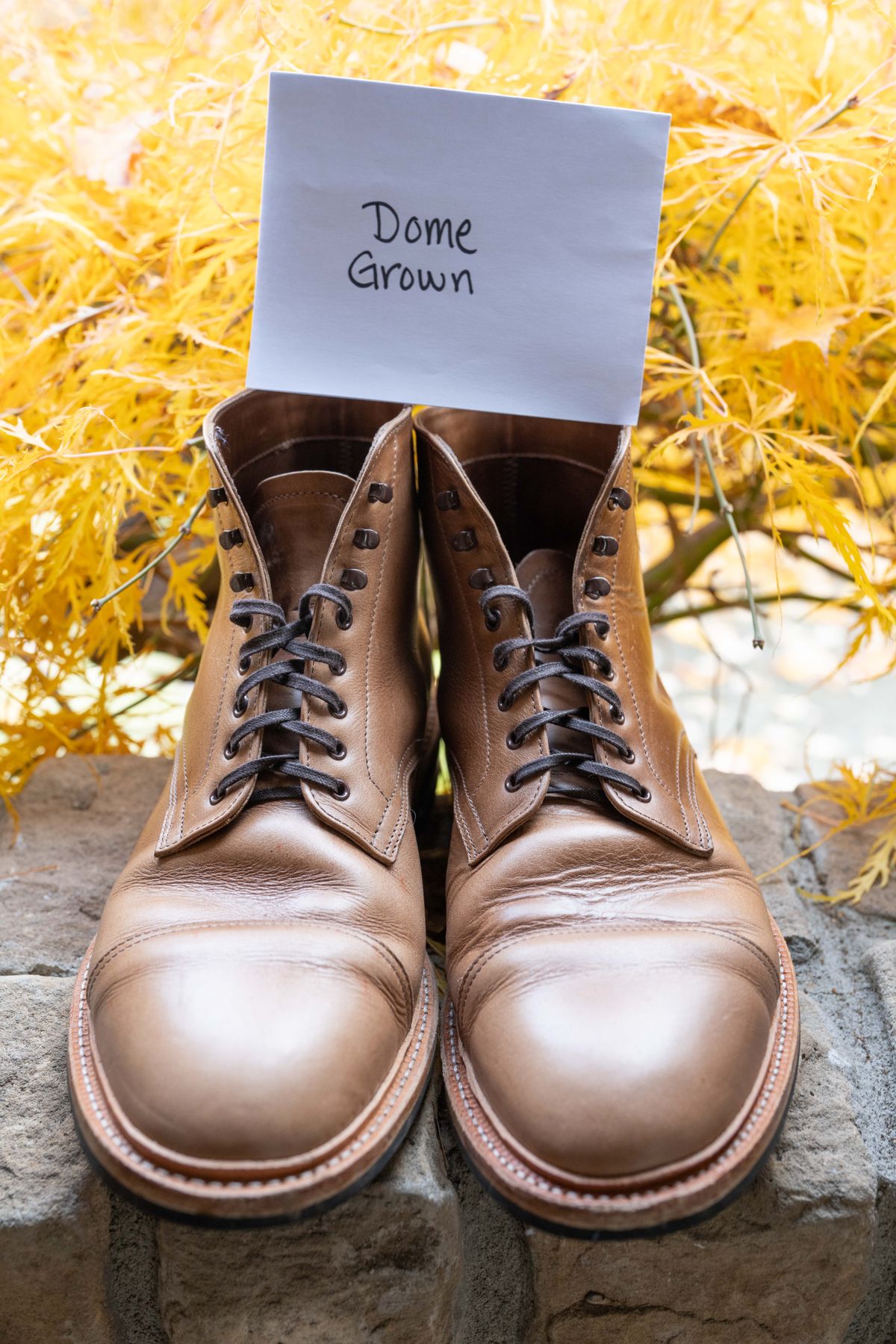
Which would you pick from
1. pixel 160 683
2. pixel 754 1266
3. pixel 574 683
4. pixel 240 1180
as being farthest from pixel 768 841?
pixel 160 683

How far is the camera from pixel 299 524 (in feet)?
2.95

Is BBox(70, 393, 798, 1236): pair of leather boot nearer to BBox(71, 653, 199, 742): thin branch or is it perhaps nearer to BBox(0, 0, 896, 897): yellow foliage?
BBox(0, 0, 896, 897): yellow foliage

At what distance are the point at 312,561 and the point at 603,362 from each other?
32cm

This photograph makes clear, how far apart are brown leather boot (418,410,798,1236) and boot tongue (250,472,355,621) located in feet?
0.30

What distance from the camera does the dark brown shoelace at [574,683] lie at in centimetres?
82

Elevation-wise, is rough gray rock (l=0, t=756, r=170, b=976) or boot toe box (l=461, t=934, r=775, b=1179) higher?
rough gray rock (l=0, t=756, r=170, b=976)

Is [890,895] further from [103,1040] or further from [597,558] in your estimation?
[103,1040]

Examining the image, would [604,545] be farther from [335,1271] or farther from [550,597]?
[335,1271]

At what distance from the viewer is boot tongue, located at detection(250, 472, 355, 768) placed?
892mm

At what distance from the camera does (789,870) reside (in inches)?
40.7

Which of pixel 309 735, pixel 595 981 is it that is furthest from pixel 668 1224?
pixel 309 735

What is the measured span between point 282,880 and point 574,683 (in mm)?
313

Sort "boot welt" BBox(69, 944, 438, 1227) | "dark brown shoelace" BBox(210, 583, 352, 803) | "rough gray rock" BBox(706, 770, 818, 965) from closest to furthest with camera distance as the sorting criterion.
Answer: "boot welt" BBox(69, 944, 438, 1227)
"dark brown shoelace" BBox(210, 583, 352, 803)
"rough gray rock" BBox(706, 770, 818, 965)

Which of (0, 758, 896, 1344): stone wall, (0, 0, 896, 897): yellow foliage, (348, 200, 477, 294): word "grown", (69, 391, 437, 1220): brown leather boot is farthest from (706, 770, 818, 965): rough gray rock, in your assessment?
(348, 200, 477, 294): word "grown"
